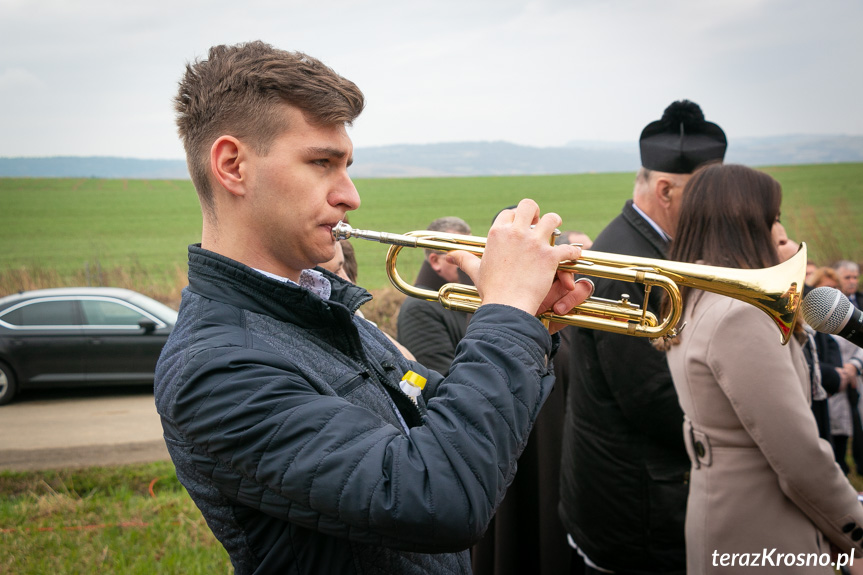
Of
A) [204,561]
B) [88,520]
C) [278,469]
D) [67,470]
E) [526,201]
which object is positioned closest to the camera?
[278,469]

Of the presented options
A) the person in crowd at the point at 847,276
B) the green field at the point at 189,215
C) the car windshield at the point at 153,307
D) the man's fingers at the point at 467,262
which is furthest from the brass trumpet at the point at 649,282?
the green field at the point at 189,215

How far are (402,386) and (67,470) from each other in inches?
225

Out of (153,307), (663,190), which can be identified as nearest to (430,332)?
(663,190)

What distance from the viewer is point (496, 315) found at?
1.46 m

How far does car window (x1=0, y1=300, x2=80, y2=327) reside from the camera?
31.6ft

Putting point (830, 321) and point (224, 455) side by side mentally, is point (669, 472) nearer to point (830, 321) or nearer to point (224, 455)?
point (830, 321)

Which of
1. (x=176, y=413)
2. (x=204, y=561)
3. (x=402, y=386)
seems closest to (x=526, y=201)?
(x=402, y=386)

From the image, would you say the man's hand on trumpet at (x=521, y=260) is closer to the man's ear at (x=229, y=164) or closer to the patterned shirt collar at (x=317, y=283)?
the patterned shirt collar at (x=317, y=283)

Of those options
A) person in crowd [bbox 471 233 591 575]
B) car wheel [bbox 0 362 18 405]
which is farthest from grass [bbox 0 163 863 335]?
person in crowd [bbox 471 233 591 575]

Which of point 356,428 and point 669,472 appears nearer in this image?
point 356,428

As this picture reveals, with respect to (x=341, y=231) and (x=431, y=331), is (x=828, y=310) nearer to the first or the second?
(x=341, y=231)

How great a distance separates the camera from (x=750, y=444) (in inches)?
93.1

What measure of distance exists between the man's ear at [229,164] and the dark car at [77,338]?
8972 millimetres

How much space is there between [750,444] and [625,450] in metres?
0.69
